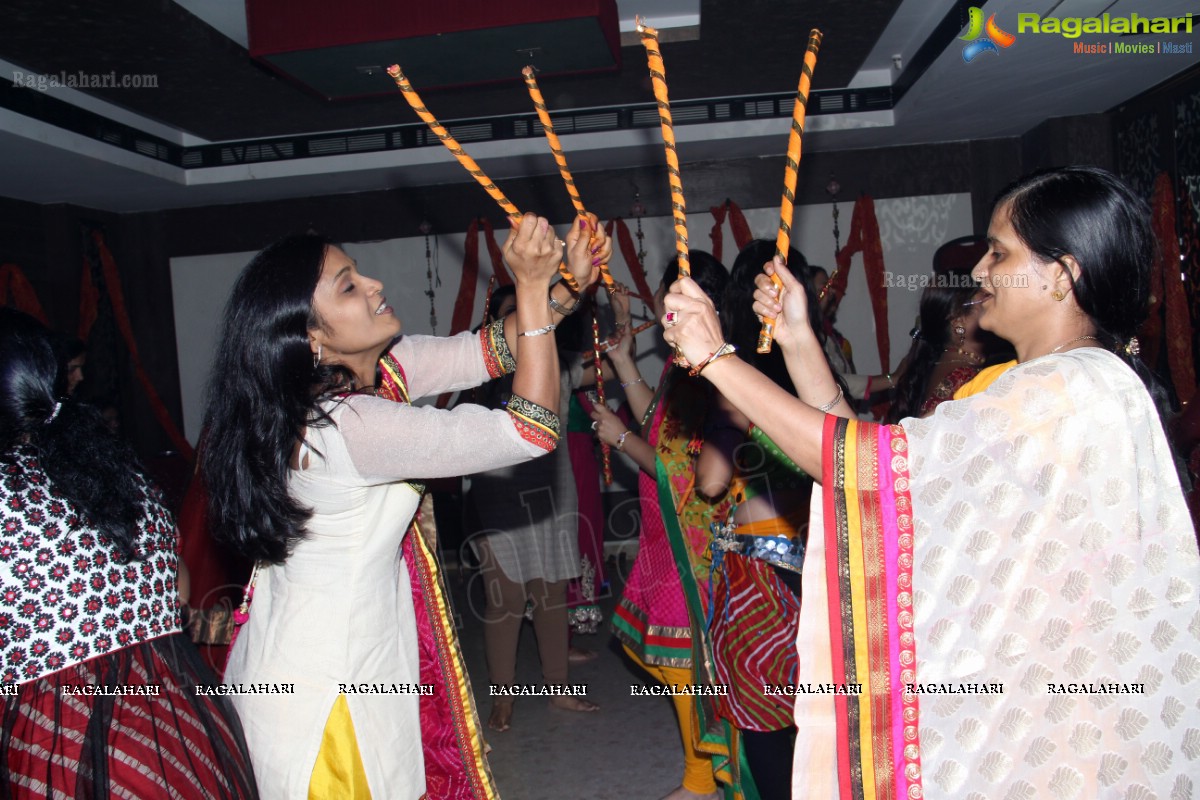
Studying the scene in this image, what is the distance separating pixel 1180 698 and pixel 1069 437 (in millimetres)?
386

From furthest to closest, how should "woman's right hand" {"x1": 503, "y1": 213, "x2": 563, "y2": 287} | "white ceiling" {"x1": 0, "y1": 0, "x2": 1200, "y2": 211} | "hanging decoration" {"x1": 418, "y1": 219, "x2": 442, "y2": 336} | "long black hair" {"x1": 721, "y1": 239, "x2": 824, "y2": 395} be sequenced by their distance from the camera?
"hanging decoration" {"x1": 418, "y1": 219, "x2": 442, "y2": 336} < "white ceiling" {"x1": 0, "y1": 0, "x2": 1200, "y2": 211} < "long black hair" {"x1": 721, "y1": 239, "x2": 824, "y2": 395} < "woman's right hand" {"x1": 503, "y1": 213, "x2": 563, "y2": 287}

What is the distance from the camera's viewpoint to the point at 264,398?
142 centimetres

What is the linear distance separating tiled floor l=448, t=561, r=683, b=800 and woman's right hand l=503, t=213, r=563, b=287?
6.41 ft

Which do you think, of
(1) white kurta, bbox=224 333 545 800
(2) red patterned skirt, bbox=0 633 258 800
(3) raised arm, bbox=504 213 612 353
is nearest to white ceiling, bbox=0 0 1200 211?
(3) raised arm, bbox=504 213 612 353

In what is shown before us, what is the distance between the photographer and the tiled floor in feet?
9.46

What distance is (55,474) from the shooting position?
141 centimetres

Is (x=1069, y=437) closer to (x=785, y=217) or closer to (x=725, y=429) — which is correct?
(x=785, y=217)

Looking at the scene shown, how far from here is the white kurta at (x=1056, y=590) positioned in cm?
113

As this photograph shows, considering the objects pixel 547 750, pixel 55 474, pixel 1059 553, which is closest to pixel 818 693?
pixel 1059 553

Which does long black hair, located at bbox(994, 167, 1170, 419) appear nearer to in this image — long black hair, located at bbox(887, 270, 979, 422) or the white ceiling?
long black hair, located at bbox(887, 270, 979, 422)

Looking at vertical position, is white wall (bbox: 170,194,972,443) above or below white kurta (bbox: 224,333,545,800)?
above

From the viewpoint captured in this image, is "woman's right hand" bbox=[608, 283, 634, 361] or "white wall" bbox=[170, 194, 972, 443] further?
"white wall" bbox=[170, 194, 972, 443]

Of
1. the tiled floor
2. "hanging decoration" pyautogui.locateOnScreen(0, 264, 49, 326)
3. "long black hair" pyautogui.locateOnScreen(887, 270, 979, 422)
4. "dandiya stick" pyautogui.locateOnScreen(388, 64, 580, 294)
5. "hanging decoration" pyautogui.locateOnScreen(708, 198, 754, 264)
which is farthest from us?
"hanging decoration" pyautogui.locateOnScreen(708, 198, 754, 264)

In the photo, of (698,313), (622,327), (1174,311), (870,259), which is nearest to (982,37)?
(1174,311)
